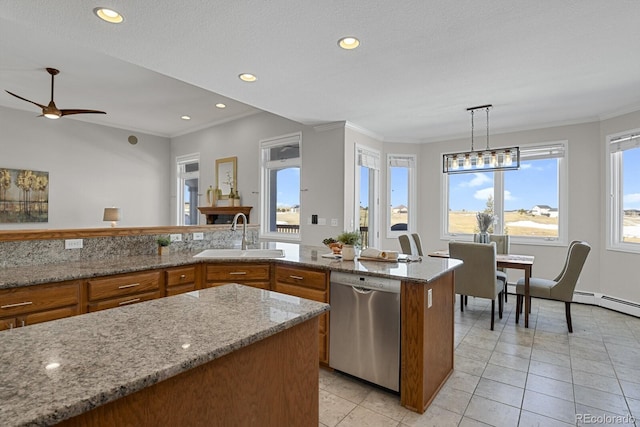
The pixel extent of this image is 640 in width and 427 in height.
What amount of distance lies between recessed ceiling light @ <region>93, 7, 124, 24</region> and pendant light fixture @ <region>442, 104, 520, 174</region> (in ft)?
12.5

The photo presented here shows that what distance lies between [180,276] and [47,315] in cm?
85

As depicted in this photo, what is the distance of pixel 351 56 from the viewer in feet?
8.80

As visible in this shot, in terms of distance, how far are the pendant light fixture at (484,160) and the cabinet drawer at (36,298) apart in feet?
13.9

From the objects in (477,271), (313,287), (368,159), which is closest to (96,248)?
(313,287)

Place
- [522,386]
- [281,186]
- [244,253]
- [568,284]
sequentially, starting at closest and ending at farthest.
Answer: [522,386] → [244,253] → [568,284] → [281,186]

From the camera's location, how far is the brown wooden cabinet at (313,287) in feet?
8.26

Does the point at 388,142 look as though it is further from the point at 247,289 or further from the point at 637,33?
the point at 247,289

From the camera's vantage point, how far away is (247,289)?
5.16 ft

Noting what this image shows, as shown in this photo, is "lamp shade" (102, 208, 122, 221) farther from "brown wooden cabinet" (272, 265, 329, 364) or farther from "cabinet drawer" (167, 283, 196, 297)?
"brown wooden cabinet" (272, 265, 329, 364)

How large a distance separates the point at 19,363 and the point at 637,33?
150 inches

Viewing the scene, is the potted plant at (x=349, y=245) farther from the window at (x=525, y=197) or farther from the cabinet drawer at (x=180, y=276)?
the window at (x=525, y=197)

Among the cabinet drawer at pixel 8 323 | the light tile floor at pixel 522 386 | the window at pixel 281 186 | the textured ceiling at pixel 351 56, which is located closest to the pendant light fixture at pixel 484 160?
the textured ceiling at pixel 351 56

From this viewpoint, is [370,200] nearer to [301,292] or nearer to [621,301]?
[301,292]

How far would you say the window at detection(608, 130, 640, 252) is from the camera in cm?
411
